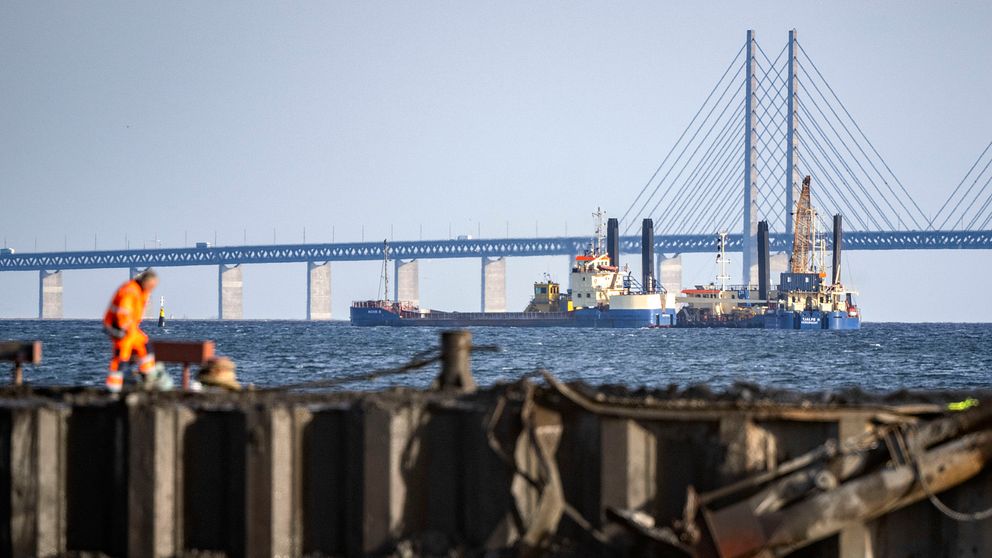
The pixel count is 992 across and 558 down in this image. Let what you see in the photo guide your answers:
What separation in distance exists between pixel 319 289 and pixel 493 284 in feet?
68.4

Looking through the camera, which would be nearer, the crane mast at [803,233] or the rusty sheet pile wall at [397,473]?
the rusty sheet pile wall at [397,473]

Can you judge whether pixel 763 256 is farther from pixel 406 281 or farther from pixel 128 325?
pixel 128 325

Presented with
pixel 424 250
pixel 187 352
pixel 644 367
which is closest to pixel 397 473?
pixel 187 352

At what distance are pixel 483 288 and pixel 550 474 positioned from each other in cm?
14471

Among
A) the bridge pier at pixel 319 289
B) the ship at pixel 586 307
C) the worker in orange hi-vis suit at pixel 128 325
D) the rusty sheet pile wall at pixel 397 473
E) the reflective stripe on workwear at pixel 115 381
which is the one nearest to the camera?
the rusty sheet pile wall at pixel 397 473

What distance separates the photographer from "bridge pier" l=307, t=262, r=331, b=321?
15938cm

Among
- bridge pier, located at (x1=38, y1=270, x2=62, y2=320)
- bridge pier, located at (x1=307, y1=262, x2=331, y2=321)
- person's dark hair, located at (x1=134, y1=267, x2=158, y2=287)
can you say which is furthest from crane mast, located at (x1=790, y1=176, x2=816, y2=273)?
person's dark hair, located at (x1=134, y1=267, x2=158, y2=287)

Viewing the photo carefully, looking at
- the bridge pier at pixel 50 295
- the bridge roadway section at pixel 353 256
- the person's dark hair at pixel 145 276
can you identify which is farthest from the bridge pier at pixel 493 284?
the person's dark hair at pixel 145 276

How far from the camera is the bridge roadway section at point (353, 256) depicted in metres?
149

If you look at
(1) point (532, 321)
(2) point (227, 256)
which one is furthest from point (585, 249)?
(2) point (227, 256)

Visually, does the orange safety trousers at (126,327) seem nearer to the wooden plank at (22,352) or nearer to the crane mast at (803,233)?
the wooden plank at (22,352)

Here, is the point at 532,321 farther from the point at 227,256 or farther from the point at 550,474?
the point at 550,474

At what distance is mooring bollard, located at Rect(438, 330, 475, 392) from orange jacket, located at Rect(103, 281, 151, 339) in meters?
3.22

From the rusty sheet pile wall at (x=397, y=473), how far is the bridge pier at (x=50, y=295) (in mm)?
159846
